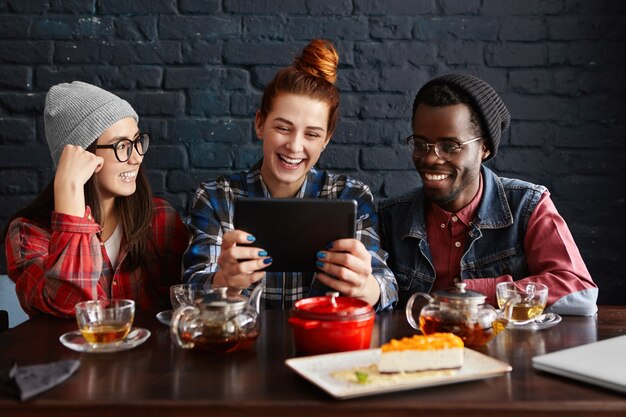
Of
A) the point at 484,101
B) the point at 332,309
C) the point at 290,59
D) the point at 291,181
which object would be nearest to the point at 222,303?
the point at 332,309

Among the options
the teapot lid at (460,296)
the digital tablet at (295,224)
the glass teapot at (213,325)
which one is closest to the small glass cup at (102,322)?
the glass teapot at (213,325)

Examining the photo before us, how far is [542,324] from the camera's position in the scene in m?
1.38

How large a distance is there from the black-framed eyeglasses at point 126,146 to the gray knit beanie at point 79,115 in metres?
0.05

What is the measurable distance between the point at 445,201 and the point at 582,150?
67cm

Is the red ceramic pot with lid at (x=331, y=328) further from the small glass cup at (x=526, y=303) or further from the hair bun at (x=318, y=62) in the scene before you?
the hair bun at (x=318, y=62)

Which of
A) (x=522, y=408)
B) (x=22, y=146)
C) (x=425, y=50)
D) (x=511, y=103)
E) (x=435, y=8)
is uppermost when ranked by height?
(x=435, y=8)

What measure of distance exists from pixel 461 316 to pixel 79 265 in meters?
0.88

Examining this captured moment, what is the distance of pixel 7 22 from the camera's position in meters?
2.24

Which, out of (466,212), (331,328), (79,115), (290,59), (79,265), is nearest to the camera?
(331,328)

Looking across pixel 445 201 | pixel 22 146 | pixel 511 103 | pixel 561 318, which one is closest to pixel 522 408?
pixel 561 318

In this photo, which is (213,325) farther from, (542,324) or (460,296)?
(542,324)

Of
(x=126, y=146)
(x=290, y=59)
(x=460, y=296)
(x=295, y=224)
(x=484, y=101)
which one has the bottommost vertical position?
(x=460, y=296)

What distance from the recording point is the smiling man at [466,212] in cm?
182

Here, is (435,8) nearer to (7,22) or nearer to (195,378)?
(7,22)
